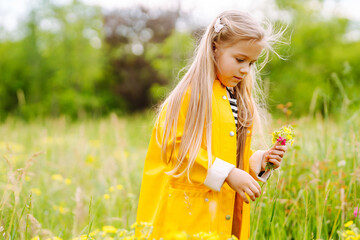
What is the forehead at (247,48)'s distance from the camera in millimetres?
1835

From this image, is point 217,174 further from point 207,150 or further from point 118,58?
point 118,58

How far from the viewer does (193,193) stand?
1.81 m

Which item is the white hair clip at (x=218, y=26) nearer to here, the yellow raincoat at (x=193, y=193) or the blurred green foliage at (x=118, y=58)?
the yellow raincoat at (x=193, y=193)

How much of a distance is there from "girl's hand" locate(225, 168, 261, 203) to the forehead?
57 cm

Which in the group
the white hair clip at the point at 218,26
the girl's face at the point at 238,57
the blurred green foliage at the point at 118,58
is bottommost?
the blurred green foliage at the point at 118,58

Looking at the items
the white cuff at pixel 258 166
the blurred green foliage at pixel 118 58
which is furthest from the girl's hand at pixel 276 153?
the blurred green foliage at pixel 118 58

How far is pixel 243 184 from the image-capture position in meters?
1.68

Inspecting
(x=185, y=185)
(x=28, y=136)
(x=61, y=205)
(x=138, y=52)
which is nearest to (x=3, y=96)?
(x=138, y=52)

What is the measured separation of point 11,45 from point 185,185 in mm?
14918

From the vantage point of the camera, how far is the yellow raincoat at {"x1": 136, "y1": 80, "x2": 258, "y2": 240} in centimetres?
179

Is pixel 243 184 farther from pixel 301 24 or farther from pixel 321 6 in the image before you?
pixel 321 6

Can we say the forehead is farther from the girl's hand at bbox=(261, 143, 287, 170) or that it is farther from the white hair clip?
the girl's hand at bbox=(261, 143, 287, 170)

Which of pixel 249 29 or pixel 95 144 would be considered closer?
pixel 249 29

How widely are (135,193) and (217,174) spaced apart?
80.1 inches
